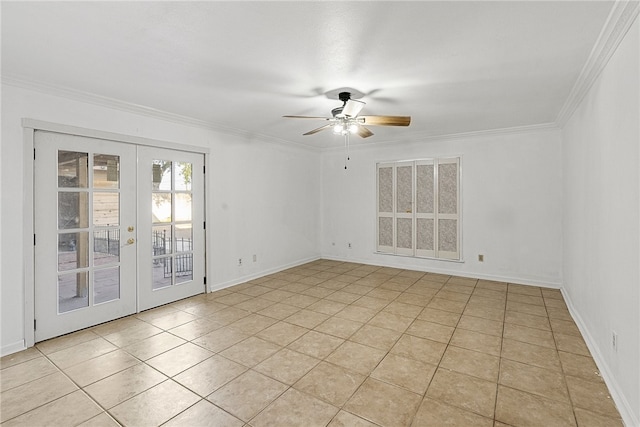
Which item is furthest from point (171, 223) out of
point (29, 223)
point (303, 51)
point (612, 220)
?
point (612, 220)

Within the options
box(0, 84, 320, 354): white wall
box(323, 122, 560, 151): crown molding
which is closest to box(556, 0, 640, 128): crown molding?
box(323, 122, 560, 151): crown molding

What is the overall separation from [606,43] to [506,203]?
3207mm

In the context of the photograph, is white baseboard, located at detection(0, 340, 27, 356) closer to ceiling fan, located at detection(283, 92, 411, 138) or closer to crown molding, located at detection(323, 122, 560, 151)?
ceiling fan, located at detection(283, 92, 411, 138)

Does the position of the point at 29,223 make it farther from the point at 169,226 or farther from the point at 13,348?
the point at 169,226

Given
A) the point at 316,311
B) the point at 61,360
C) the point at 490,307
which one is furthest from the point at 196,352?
the point at 490,307

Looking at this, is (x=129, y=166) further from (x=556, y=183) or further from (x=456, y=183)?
(x=556, y=183)

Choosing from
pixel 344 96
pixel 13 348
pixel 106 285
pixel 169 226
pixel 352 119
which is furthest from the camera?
pixel 169 226

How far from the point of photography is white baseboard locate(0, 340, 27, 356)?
109 inches

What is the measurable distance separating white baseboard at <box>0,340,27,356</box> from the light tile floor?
0.32 ft

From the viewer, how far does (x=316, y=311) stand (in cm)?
383

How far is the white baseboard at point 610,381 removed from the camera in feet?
6.05

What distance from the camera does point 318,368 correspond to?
254 centimetres

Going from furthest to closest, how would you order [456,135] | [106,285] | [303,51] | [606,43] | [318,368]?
1. [456,135]
2. [106,285]
3. [318,368]
4. [303,51]
5. [606,43]

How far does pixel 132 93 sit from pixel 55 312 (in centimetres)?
240
